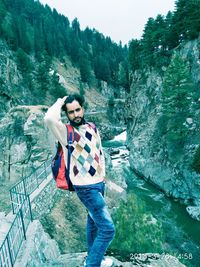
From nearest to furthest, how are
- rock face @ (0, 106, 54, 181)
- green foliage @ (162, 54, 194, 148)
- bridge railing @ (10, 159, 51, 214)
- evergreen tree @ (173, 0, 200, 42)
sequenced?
bridge railing @ (10, 159, 51, 214) → rock face @ (0, 106, 54, 181) → green foliage @ (162, 54, 194, 148) → evergreen tree @ (173, 0, 200, 42)

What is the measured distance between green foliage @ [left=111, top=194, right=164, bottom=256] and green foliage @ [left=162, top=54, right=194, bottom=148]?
1988 centimetres

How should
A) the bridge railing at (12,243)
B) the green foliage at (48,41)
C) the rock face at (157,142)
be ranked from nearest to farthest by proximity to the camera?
the bridge railing at (12,243) < the rock face at (157,142) < the green foliage at (48,41)

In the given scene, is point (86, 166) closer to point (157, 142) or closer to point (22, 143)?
point (22, 143)

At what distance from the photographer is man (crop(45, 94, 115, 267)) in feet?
15.0

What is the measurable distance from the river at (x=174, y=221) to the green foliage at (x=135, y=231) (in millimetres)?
2246

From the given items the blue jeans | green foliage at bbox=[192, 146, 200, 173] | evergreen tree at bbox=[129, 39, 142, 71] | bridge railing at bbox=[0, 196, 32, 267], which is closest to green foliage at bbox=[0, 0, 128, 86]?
evergreen tree at bbox=[129, 39, 142, 71]

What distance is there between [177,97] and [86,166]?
31.8 metres

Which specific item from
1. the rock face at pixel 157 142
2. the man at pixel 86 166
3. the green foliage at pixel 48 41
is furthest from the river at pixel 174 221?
the green foliage at pixel 48 41

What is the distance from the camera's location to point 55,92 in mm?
70500

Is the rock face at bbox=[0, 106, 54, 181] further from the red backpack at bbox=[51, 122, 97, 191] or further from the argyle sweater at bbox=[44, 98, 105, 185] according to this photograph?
the argyle sweater at bbox=[44, 98, 105, 185]

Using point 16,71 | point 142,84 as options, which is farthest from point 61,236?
point 16,71

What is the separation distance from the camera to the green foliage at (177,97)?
3375 centimetres

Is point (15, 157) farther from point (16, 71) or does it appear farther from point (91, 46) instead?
point (91, 46)

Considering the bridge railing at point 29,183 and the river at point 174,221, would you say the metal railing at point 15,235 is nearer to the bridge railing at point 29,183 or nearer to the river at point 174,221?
the bridge railing at point 29,183
